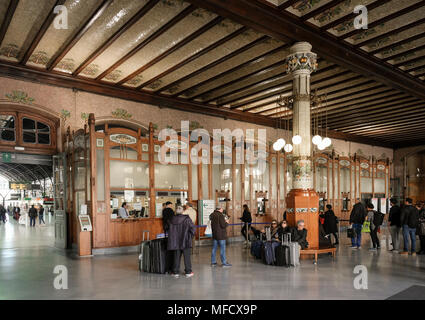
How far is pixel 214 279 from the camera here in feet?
21.5

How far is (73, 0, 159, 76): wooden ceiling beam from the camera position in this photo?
284 inches

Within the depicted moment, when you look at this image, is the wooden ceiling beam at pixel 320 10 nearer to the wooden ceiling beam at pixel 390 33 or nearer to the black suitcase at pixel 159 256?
the wooden ceiling beam at pixel 390 33

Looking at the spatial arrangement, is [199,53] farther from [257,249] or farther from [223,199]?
[223,199]

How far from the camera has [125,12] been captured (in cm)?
759

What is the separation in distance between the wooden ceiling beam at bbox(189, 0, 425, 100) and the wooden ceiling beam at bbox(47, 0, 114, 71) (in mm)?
1867

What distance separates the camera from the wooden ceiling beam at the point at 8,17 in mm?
7023

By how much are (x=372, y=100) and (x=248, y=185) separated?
5589 mm

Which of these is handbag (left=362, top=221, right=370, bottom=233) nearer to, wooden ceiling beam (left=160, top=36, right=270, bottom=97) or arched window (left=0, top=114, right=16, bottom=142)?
wooden ceiling beam (left=160, top=36, right=270, bottom=97)

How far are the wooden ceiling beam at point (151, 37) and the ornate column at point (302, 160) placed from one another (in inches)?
103

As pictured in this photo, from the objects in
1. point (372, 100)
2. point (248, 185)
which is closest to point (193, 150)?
point (248, 185)

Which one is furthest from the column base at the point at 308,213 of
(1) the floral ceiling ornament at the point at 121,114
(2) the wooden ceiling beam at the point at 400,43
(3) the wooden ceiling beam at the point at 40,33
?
(3) the wooden ceiling beam at the point at 40,33

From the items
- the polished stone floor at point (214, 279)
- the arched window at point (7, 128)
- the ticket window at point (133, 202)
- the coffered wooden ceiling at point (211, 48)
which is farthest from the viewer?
the ticket window at point (133, 202)
